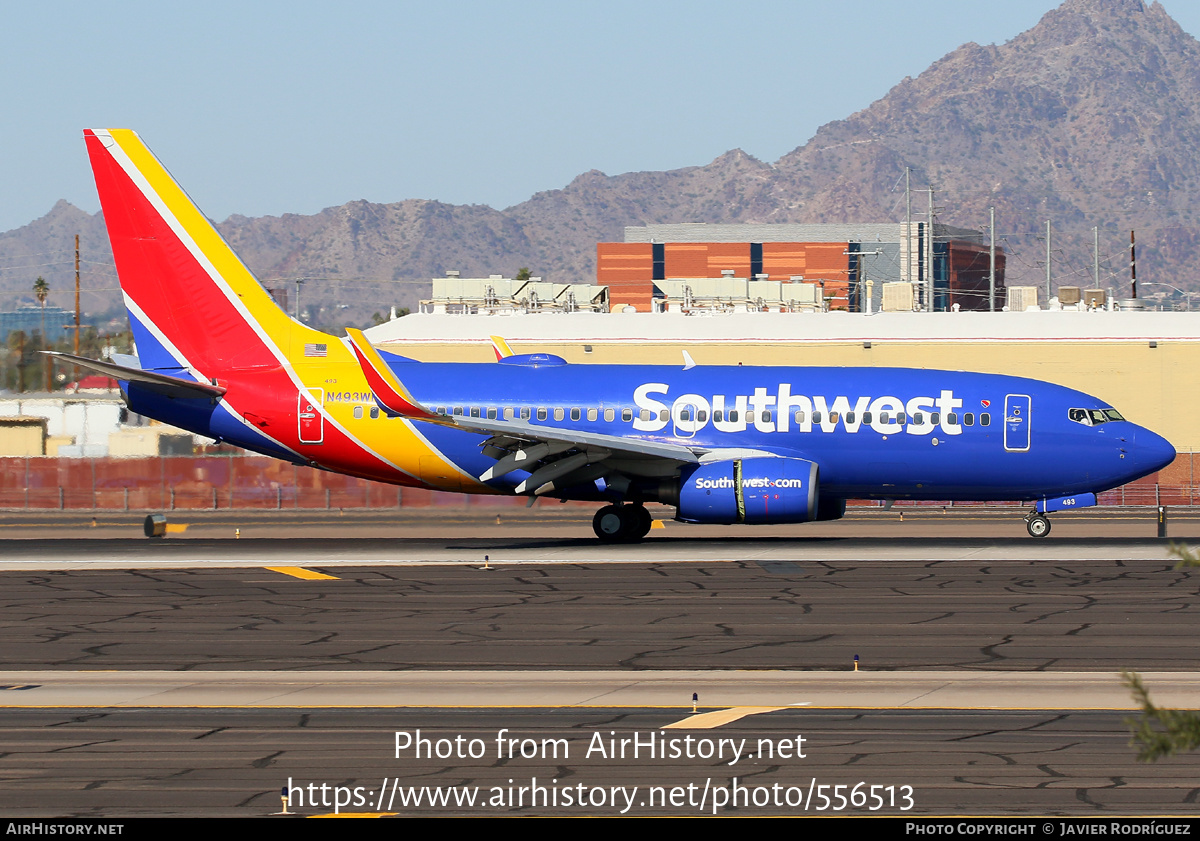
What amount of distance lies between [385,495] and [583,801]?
1686 inches

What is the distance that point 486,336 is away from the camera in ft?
225

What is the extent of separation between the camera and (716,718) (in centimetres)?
1694

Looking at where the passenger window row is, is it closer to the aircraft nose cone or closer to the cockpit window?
the cockpit window

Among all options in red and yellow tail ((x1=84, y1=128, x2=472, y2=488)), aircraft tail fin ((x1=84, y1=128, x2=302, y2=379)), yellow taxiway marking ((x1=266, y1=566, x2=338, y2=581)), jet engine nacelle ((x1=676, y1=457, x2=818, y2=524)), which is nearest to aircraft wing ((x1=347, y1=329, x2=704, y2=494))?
jet engine nacelle ((x1=676, y1=457, x2=818, y2=524))

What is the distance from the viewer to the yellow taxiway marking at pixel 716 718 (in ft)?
54.2

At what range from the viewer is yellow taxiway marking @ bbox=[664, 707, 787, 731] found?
16516mm

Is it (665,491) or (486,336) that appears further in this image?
(486,336)

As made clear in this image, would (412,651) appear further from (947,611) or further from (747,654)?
(947,611)

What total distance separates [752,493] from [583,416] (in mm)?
5351

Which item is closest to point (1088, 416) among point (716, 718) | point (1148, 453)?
point (1148, 453)

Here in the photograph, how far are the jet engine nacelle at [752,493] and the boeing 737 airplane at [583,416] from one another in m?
0.05

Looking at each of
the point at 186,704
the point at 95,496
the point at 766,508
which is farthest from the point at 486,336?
the point at 186,704

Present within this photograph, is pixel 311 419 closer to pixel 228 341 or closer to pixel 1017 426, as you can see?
pixel 228 341

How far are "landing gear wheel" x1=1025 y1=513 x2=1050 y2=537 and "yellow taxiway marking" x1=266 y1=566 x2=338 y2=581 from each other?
18.5 m
